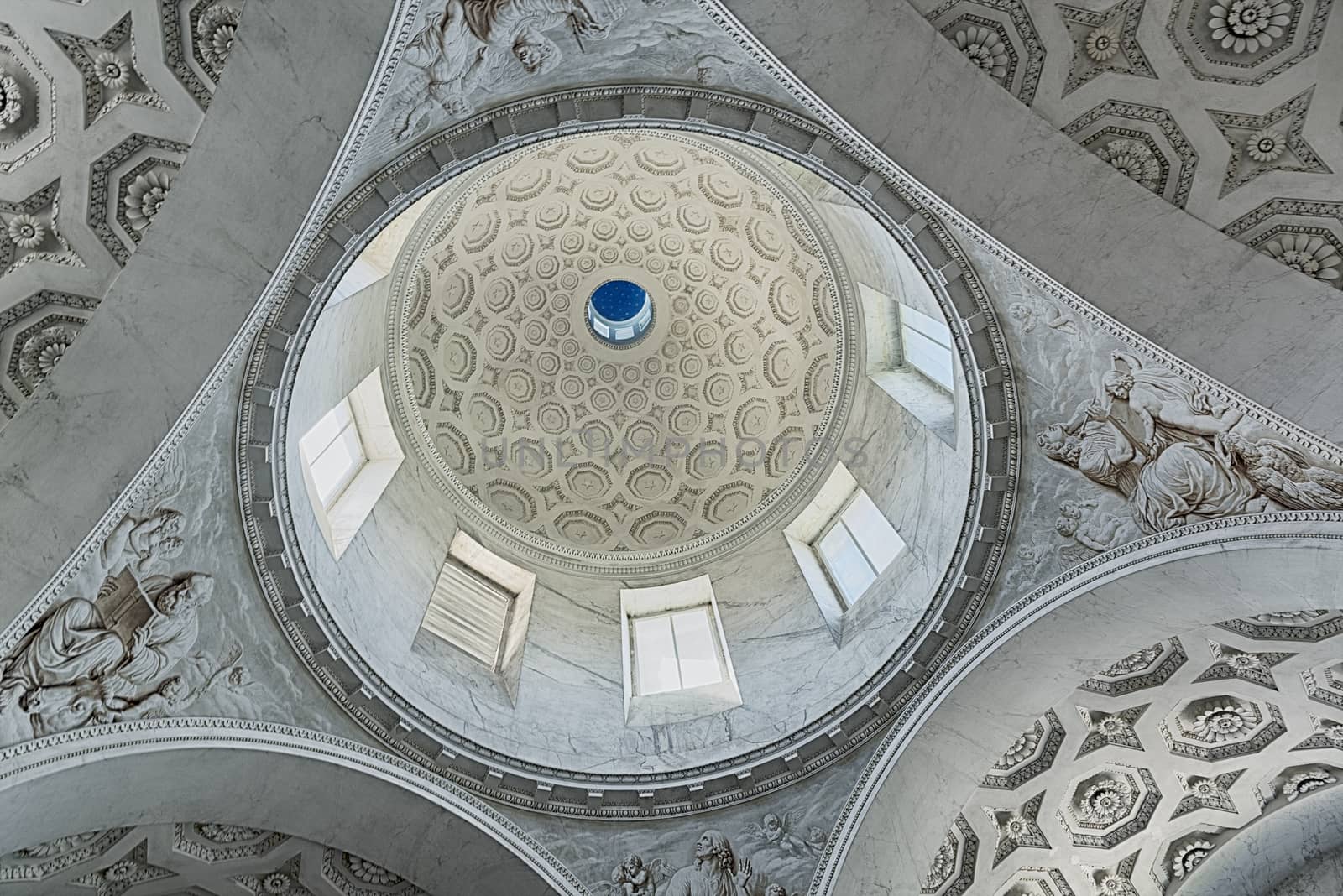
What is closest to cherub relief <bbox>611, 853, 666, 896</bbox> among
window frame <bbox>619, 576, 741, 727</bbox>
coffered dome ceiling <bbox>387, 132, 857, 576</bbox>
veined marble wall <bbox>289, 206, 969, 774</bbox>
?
veined marble wall <bbox>289, 206, 969, 774</bbox>

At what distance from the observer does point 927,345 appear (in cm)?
1244

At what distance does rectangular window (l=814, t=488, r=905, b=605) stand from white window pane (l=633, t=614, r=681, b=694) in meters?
2.25

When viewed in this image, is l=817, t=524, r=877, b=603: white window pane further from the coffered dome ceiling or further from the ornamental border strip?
the ornamental border strip

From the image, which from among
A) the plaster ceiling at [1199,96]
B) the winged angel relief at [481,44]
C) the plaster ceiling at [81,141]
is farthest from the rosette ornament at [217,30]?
the plaster ceiling at [1199,96]

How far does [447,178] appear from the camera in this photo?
876cm

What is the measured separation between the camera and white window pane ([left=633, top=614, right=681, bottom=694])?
12672 mm

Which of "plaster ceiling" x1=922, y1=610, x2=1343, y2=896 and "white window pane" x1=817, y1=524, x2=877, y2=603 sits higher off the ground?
"white window pane" x1=817, y1=524, x2=877, y2=603

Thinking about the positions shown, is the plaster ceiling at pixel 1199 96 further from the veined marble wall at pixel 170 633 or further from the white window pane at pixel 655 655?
the white window pane at pixel 655 655

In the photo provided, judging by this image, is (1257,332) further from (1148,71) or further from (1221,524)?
(1148,71)

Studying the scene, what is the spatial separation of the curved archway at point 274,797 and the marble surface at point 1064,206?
7.29 m

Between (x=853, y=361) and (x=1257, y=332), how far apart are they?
616 cm

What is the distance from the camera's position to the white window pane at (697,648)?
12.8m

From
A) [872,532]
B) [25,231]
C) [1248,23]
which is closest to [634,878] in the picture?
[872,532]

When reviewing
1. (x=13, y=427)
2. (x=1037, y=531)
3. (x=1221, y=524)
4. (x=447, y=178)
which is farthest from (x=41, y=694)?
(x=1221, y=524)
